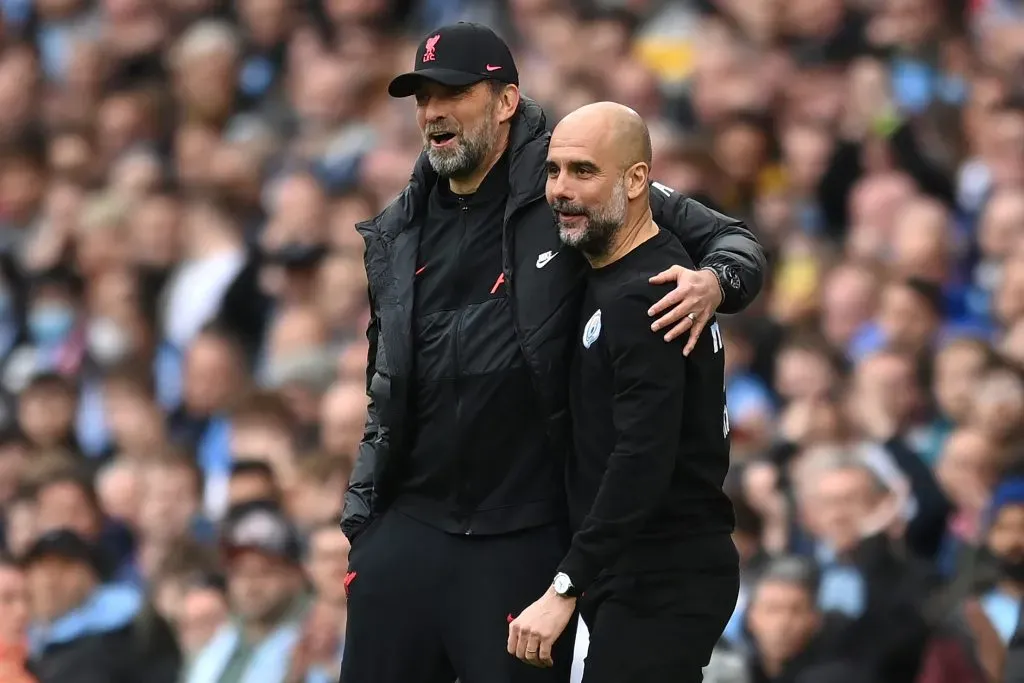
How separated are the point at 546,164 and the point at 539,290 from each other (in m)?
0.30

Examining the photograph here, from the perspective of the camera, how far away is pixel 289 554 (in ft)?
27.2

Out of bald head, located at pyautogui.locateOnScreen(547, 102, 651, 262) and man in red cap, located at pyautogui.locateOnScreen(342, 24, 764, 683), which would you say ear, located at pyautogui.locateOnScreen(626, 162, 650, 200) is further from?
man in red cap, located at pyautogui.locateOnScreen(342, 24, 764, 683)

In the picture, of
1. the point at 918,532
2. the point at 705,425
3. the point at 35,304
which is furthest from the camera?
the point at 35,304

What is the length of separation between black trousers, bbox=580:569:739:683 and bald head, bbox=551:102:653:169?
961 mm

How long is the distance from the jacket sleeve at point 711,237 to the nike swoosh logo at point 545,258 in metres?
0.29

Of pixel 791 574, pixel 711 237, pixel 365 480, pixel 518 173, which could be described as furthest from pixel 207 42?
pixel 711 237

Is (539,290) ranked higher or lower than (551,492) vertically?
higher

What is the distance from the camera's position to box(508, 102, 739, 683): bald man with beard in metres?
4.76

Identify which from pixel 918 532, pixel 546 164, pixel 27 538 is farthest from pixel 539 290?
pixel 27 538

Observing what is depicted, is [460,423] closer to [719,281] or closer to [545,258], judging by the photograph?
[545,258]

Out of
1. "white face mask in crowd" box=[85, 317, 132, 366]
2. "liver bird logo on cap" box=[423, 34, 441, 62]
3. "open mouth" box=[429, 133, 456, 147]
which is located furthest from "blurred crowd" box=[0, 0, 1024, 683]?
"liver bird logo on cap" box=[423, 34, 441, 62]

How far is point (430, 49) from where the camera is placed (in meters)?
5.11

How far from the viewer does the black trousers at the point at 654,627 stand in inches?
191

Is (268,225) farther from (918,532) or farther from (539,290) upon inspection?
(539,290)
